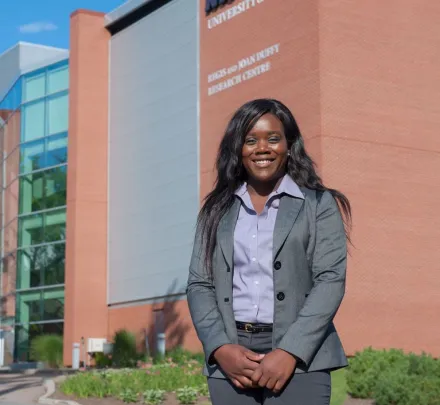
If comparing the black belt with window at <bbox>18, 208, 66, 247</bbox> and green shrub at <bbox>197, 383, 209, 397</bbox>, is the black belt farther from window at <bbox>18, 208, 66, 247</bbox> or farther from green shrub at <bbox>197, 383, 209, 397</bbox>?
window at <bbox>18, 208, 66, 247</bbox>

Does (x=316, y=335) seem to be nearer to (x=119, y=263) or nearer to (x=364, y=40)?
(x=364, y=40)

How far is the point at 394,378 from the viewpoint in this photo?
15461mm

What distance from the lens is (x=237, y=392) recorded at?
344cm

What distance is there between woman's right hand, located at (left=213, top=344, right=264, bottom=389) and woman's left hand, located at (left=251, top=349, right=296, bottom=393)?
29 millimetres

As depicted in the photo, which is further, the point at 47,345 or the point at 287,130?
the point at 47,345

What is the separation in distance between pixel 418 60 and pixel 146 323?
11566 millimetres

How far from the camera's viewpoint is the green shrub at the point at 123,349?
92.9 ft

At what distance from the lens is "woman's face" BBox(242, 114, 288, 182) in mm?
3758

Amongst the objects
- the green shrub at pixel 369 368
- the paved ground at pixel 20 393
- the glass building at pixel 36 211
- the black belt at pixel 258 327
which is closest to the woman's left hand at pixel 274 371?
the black belt at pixel 258 327

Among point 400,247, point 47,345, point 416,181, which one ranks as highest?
point 416,181

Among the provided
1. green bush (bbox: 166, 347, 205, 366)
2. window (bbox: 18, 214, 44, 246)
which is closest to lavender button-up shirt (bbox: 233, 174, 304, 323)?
green bush (bbox: 166, 347, 205, 366)

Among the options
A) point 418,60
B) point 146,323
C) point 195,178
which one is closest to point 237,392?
point 418,60

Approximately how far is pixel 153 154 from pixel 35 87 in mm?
7829

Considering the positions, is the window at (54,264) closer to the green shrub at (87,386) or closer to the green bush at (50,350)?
the green bush at (50,350)
